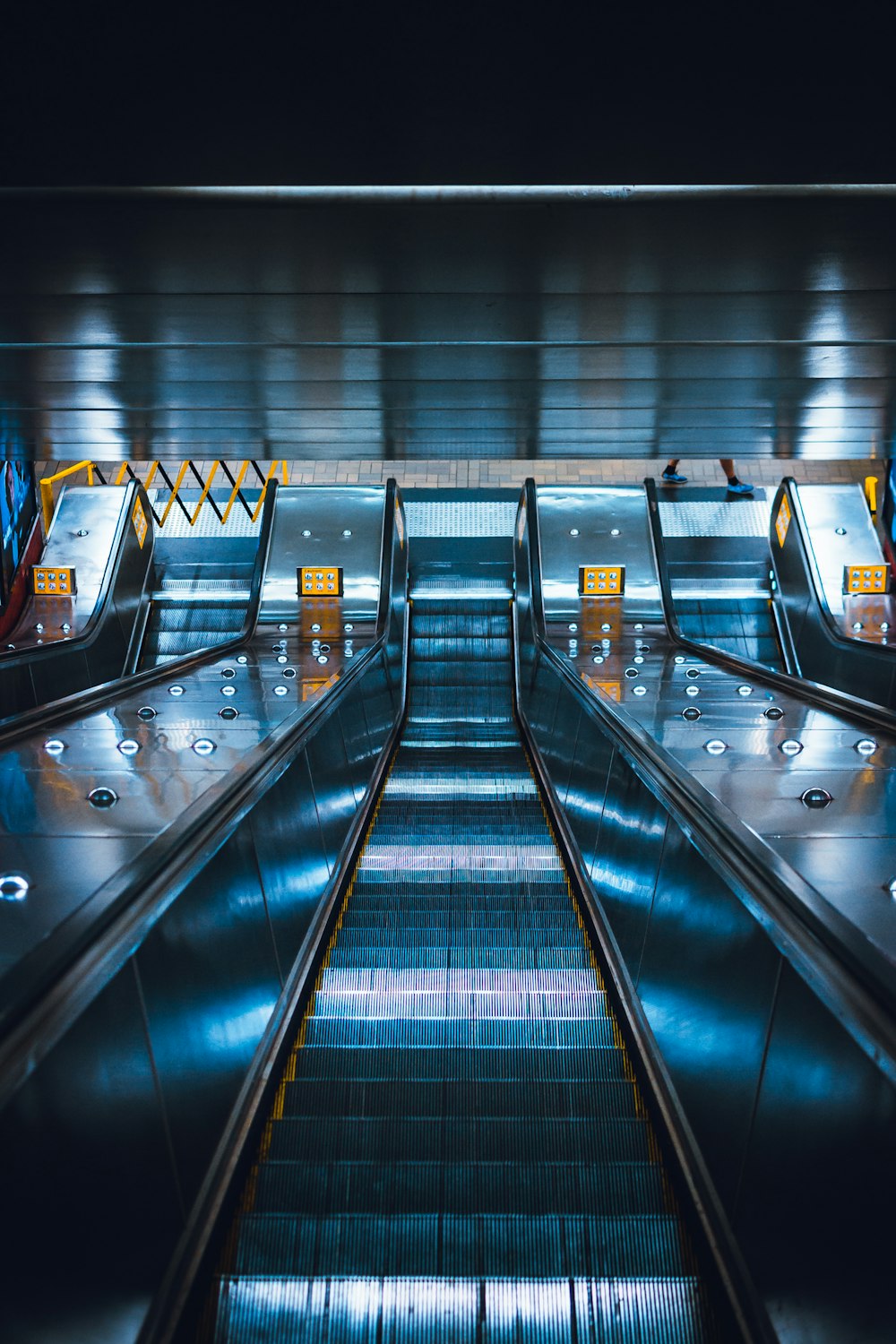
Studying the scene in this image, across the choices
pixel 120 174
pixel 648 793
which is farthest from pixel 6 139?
pixel 648 793

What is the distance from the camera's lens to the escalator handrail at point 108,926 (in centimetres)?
147

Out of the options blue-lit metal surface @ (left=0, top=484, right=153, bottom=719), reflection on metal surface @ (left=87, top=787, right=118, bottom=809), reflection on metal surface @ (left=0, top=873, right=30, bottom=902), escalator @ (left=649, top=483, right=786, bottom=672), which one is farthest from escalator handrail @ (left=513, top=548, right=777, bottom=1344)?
escalator @ (left=649, top=483, right=786, bottom=672)

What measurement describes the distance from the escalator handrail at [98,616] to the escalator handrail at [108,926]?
197 inches

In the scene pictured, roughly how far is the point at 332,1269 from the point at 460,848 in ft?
10.2

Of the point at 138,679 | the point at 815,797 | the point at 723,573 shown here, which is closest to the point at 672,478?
the point at 723,573

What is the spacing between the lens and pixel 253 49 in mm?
2178

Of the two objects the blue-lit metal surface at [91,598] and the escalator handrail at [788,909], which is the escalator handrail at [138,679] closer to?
the blue-lit metal surface at [91,598]

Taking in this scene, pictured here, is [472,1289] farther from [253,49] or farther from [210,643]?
[210,643]

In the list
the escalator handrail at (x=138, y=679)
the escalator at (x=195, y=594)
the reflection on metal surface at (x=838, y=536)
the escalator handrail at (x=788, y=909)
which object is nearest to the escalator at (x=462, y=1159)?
the escalator handrail at (x=788, y=909)

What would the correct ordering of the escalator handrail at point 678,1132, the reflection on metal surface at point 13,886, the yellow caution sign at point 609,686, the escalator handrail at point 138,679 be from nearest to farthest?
the escalator handrail at point 678,1132 < the reflection on metal surface at point 13,886 < the escalator handrail at point 138,679 < the yellow caution sign at point 609,686

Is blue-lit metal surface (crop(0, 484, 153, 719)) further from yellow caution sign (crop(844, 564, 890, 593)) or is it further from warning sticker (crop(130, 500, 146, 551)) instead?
yellow caution sign (crop(844, 564, 890, 593))

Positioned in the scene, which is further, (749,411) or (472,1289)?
(749,411)

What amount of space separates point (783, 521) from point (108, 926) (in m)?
10.2

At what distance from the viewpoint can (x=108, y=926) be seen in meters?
1.87
